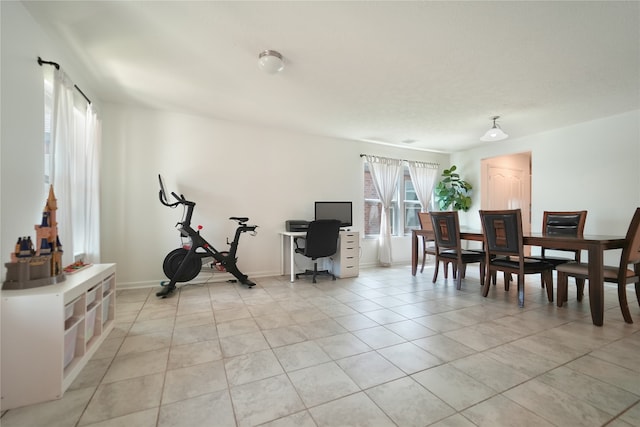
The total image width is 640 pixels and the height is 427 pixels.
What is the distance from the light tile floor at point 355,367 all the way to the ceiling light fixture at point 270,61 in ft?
7.49

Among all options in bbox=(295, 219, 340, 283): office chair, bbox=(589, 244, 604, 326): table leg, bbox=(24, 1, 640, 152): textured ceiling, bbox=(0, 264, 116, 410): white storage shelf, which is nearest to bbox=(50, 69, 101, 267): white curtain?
bbox=(24, 1, 640, 152): textured ceiling

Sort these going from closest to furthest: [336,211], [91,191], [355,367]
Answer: [355,367] → [91,191] → [336,211]

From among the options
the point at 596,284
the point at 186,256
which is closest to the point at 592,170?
the point at 596,284

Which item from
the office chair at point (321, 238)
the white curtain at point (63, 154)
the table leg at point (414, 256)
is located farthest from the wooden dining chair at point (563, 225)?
the white curtain at point (63, 154)

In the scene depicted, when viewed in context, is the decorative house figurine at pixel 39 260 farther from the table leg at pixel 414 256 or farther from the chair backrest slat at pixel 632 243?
the chair backrest slat at pixel 632 243

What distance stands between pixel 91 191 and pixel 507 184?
22.7 ft

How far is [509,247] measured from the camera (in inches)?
118

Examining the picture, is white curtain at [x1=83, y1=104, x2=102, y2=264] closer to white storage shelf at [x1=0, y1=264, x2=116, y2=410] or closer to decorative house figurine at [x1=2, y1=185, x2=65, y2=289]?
decorative house figurine at [x1=2, y1=185, x2=65, y2=289]

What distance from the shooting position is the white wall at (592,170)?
12.0 ft

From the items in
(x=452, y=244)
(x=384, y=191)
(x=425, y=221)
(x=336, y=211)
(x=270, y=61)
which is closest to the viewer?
(x=270, y=61)

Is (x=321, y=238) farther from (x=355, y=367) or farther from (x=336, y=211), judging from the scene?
(x=355, y=367)

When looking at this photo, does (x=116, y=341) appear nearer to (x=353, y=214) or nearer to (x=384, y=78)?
(x=384, y=78)

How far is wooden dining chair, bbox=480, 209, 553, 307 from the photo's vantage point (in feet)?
9.45

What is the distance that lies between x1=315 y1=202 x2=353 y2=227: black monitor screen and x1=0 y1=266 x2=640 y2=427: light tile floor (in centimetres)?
179
